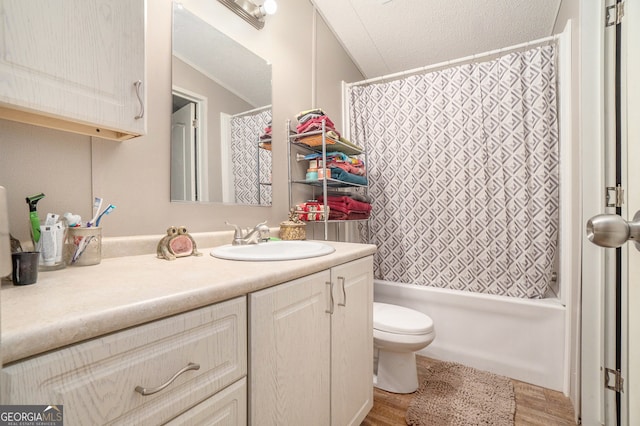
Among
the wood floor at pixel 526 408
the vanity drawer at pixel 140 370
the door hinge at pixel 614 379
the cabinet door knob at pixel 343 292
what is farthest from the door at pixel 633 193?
the wood floor at pixel 526 408

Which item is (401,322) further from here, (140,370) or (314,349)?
(140,370)

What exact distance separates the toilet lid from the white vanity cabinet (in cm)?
29

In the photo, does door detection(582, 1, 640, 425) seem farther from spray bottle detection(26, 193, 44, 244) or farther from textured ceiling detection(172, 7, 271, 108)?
textured ceiling detection(172, 7, 271, 108)

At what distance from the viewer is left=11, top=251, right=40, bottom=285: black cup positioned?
1.97 feet

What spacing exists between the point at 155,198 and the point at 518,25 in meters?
2.65

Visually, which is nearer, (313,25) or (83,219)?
(83,219)

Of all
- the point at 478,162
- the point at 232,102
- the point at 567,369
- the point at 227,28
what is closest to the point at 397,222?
the point at 478,162

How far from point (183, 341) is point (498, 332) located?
6.37 ft

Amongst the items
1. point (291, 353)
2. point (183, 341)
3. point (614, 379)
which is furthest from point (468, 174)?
point (183, 341)

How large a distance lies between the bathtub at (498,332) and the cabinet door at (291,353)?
1265 millimetres

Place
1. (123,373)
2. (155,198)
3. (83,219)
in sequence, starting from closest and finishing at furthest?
(123,373), (83,219), (155,198)

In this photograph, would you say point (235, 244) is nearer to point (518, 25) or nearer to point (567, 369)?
point (567, 369)

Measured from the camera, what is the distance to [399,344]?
1511mm

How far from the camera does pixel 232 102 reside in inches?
54.4
